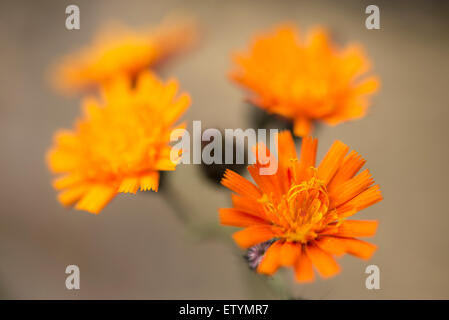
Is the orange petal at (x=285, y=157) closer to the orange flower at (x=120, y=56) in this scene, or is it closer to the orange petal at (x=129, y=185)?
the orange petal at (x=129, y=185)

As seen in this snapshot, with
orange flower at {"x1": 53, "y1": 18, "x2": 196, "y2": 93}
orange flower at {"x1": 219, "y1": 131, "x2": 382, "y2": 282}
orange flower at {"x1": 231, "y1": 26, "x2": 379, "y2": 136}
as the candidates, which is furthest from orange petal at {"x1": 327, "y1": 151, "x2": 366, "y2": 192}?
orange flower at {"x1": 53, "y1": 18, "x2": 196, "y2": 93}

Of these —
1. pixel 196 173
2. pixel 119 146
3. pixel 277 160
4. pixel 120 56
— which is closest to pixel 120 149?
pixel 119 146

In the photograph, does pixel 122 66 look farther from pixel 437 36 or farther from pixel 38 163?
pixel 437 36

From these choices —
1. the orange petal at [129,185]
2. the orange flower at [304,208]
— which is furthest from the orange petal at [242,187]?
the orange petal at [129,185]

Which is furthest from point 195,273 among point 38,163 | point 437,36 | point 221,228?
point 437,36

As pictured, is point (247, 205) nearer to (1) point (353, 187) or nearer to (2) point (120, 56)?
(1) point (353, 187)

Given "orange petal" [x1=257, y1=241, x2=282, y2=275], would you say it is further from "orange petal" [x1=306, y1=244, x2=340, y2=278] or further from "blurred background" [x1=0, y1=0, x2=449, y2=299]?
"blurred background" [x1=0, y1=0, x2=449, y2=299]
